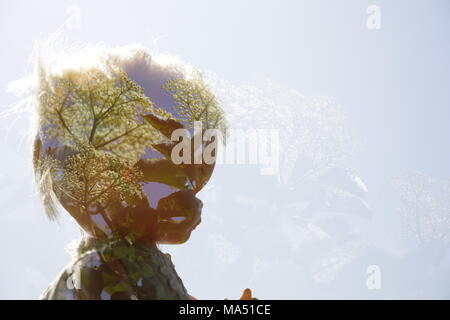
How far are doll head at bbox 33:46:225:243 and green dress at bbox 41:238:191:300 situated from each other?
0.26 ft

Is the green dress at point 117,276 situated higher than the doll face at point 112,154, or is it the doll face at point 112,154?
the doll face at point 112,154

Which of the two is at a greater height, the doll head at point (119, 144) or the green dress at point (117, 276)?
the doll head at point (119, 144)

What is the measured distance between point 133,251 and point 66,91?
2.63 ft

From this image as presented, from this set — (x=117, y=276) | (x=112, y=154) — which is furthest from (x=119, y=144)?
(x=117, y=276)

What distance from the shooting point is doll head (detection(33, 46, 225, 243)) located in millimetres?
1733

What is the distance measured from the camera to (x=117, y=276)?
167cm

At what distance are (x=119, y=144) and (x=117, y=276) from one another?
0.59m

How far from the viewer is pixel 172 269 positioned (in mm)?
1877

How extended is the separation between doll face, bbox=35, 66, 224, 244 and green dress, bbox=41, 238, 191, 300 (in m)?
0.08

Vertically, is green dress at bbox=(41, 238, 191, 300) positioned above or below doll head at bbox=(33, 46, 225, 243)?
below

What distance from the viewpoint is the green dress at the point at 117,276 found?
1.64 meters

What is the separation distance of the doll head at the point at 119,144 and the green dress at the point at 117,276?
0.08 meters
